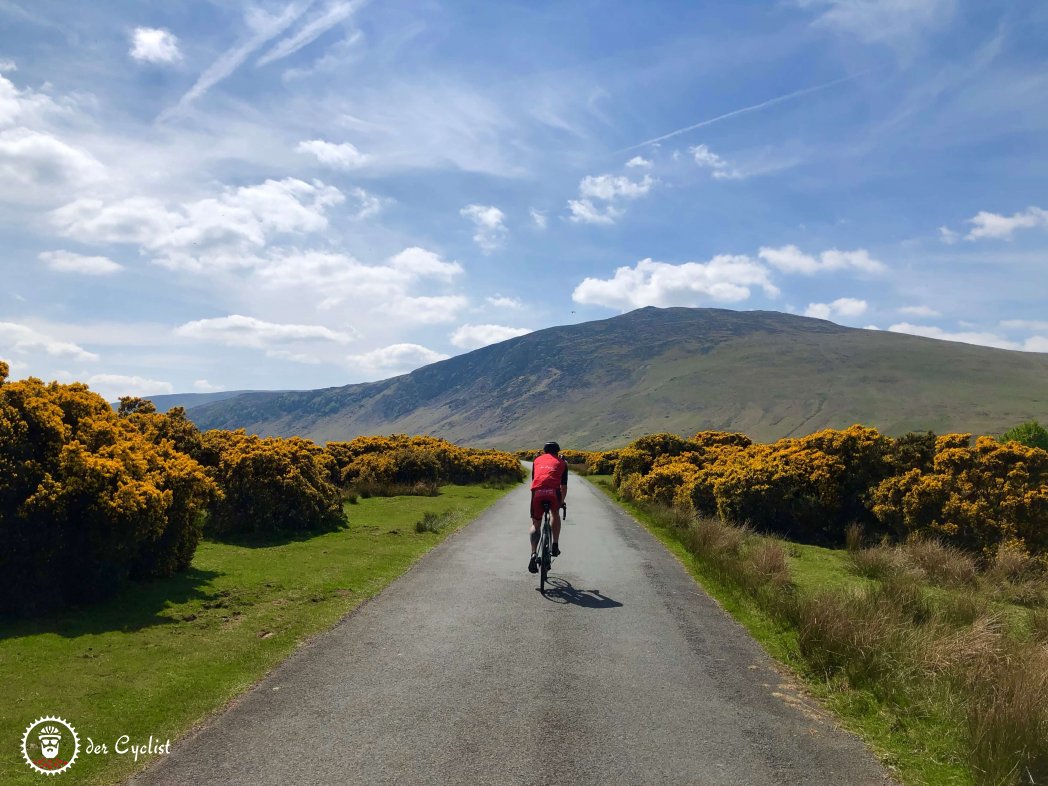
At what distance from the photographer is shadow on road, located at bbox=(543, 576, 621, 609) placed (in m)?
10.3

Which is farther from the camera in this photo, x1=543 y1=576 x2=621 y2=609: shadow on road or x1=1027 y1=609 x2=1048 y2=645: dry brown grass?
x1=543 y1=576 x2=621 y2=609: shadow on road

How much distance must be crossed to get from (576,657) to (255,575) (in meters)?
7.04

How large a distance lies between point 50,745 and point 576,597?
7.32 meters

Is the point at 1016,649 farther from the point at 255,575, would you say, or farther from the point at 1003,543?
the point at 255,575

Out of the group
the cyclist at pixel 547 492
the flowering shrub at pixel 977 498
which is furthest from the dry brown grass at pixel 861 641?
the flowering shrub at pixel 977 498

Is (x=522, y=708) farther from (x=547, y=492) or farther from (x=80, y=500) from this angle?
(x=80, y=500)

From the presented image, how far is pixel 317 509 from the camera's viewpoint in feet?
59.1

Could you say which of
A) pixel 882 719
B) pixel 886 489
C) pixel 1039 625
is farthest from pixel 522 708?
pixel 886 489

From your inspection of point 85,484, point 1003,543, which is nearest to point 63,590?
point 85,484

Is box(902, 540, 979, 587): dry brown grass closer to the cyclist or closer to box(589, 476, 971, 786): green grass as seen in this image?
box(589, 476, 971, 786): green grass

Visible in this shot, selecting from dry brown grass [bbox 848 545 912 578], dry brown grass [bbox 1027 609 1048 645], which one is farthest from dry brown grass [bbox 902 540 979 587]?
dry brown grass [bbox 1027 609 1048 645]

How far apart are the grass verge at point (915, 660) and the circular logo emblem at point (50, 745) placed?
6.61m

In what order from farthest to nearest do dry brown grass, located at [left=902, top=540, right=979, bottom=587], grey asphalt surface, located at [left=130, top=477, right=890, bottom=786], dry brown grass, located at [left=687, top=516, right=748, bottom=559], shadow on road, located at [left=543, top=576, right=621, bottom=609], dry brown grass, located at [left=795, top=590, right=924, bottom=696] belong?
1. dry brown grass, located at [left=687, top=516, right=748, bottom=559]
2. dry brown grass, located at [left=902, top=540, right=979, bottom=587]
3. shadow on road, located at [left=543, top=576, right=621, bottom=609]
4. dry brown grass, located at [left=795, top=590, right=924, bottom=696]
5. grey asphalt surface, located at [left=130, top=477, right=890, bottom=786]

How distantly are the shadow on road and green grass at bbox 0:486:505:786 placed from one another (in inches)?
118
